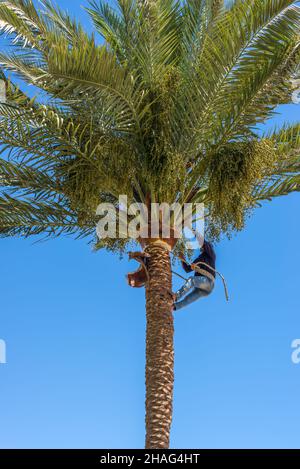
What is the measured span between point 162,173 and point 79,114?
A: 1334 mm

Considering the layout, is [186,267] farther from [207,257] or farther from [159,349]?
[159,349]

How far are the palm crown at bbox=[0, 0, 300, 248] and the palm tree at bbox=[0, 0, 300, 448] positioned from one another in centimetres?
2

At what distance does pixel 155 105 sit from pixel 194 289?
99.4 inches

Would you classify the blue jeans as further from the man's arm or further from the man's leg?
the man's arm

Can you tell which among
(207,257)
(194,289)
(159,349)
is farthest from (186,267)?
(159,349)

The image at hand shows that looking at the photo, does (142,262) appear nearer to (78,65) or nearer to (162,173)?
(162,173)

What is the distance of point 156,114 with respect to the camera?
9844 millimetres

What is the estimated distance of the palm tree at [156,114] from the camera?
30.7 feet

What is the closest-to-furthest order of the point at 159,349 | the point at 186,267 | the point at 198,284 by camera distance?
the point at 159,349
the point at 198,284
the point at 186,267

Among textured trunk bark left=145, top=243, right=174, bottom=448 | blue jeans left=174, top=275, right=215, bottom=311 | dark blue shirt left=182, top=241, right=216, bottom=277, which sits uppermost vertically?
dark blue shirt left=182, top=241, right=216, bottom=277

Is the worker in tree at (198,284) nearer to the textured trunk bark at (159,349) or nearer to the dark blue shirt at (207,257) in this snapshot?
the dark blue shirt at (207,257)

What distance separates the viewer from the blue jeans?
1023cm

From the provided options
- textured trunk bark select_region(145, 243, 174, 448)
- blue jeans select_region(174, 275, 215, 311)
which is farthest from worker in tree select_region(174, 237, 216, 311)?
textured trunk bark select_region(145, 243, 174, 448)
